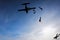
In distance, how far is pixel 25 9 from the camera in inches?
3703

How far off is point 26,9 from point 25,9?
741 mm

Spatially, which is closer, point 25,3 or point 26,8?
point 25,3

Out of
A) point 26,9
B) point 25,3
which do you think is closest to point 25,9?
point 26,9

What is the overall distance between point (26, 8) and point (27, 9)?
123cm

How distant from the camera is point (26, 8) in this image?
95125 mm

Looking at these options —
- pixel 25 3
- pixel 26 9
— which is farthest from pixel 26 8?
pixel 25 3

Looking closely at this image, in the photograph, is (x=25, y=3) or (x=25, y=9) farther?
(x=25, y=9)

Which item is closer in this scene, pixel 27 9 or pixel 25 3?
pixel 25 3

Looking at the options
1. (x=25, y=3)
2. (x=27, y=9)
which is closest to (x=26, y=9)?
(x=27, y=9)

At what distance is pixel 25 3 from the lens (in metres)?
83.2

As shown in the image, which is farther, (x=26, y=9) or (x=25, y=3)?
(x=26, y=9)

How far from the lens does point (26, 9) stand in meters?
94.5

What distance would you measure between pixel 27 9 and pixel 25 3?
11371 millimetres

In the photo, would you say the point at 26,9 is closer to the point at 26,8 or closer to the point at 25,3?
the point at 26,8
